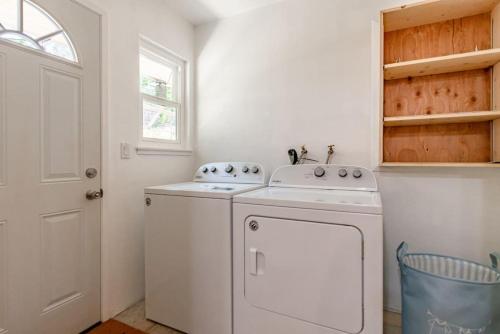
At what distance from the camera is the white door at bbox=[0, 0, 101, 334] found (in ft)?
4.11

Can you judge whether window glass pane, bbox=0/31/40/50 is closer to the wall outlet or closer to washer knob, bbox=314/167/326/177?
the wall outlet

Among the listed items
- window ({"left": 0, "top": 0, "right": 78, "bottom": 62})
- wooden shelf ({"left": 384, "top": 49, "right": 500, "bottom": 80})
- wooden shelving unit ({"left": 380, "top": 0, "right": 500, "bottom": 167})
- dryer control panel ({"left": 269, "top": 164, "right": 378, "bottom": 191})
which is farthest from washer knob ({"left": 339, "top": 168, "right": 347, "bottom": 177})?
window ({"left": 0, "top": 0, "right": 78, "bottom": 62})

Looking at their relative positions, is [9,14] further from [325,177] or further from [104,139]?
[325,177]

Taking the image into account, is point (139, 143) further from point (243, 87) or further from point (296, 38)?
point (296, 38)

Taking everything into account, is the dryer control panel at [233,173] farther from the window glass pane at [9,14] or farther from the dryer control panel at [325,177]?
the window glass pane at [9,14]

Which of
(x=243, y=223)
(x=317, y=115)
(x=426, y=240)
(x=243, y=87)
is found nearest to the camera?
(x=243, y=223)

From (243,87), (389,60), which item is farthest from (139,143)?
(389,60)

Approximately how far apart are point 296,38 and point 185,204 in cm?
156

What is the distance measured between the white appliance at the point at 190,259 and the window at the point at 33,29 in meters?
0.96

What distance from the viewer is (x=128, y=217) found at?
1.86m

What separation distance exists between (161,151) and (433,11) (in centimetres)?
211

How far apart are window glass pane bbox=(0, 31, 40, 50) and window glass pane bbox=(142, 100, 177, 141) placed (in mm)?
830

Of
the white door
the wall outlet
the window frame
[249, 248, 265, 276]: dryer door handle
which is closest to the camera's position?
the white door

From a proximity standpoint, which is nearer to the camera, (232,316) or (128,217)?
(232,316)
